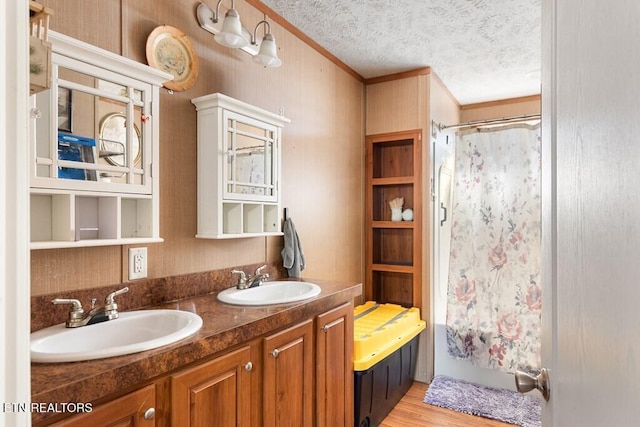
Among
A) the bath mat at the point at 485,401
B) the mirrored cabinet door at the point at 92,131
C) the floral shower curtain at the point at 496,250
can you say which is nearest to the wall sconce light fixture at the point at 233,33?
the mirrored cabinet door at the point at 92,131

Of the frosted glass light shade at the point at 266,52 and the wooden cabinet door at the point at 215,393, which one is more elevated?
the frosted glass light shade at the point at 266,52

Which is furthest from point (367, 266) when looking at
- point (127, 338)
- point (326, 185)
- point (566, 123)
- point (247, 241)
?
point (566, 123)

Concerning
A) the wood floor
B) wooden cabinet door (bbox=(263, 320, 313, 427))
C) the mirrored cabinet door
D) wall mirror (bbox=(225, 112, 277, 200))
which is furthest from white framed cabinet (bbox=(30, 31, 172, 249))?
the wood floor

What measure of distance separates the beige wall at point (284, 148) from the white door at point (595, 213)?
1.48 metres

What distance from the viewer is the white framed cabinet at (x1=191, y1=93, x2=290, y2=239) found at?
177 cm

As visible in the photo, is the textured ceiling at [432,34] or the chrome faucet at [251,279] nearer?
the chrome faucet at [251,279]

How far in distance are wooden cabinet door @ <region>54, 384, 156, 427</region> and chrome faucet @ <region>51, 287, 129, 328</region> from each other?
40 centimetres

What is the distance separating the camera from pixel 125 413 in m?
0.97

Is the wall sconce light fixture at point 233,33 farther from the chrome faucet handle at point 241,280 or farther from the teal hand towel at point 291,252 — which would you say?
the chrome faucet handle at point 241,280

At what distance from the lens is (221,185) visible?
1.79 meters

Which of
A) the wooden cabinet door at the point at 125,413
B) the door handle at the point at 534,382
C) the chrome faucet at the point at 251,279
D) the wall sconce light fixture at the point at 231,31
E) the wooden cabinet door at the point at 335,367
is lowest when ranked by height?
the wooden cabinet door at the point at 335,367

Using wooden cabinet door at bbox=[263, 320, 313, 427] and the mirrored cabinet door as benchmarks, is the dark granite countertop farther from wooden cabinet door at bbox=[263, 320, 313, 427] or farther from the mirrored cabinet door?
the mirrored cabinet door

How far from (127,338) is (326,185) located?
181 centimetres

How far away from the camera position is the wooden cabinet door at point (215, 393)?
112 centimetres
